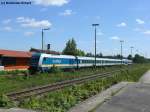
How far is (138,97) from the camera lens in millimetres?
21000

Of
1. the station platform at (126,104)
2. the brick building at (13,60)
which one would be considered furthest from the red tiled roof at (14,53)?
the station platform at (126,104)

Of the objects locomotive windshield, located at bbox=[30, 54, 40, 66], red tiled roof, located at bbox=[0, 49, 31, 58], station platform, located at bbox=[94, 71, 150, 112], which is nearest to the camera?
station platform, located at bbox=[94, 71, 150, 112]

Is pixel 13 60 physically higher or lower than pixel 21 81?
higher

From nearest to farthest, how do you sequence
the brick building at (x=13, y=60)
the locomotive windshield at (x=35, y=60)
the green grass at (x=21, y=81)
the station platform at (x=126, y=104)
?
the station platform at (x=126, y=104)
the green grass at (x=21, y=81)
the locomotive windshield at (x=35, y=60)
the brick building at (x=13, y=60)

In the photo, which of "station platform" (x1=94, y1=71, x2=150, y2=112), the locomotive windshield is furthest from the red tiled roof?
"station platform" (x1=94, y1=71, x2=150, y2=112)

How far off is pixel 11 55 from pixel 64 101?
37703 mm

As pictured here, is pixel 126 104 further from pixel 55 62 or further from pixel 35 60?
pixel 55 62

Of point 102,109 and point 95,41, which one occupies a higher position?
point 95,41

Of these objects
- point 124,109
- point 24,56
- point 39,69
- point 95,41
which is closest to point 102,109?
point 124,109

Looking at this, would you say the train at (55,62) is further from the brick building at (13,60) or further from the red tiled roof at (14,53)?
the brick building at (13,60)

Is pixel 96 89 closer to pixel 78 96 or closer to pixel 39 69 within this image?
pixel 78 96

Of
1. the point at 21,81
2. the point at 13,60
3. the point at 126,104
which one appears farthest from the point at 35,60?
the point at 126,104

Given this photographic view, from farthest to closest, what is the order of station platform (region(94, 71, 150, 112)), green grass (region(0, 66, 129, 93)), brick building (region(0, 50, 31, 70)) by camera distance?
brick building (region(0, 50, 31, 70))
green grass (region(0, 66, 129, 93))
station platform (region(94, 71, 150, 112))

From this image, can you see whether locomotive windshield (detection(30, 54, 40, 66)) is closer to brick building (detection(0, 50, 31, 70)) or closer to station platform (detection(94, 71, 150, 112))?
brick building (detection(0, 50, 31, 70))
